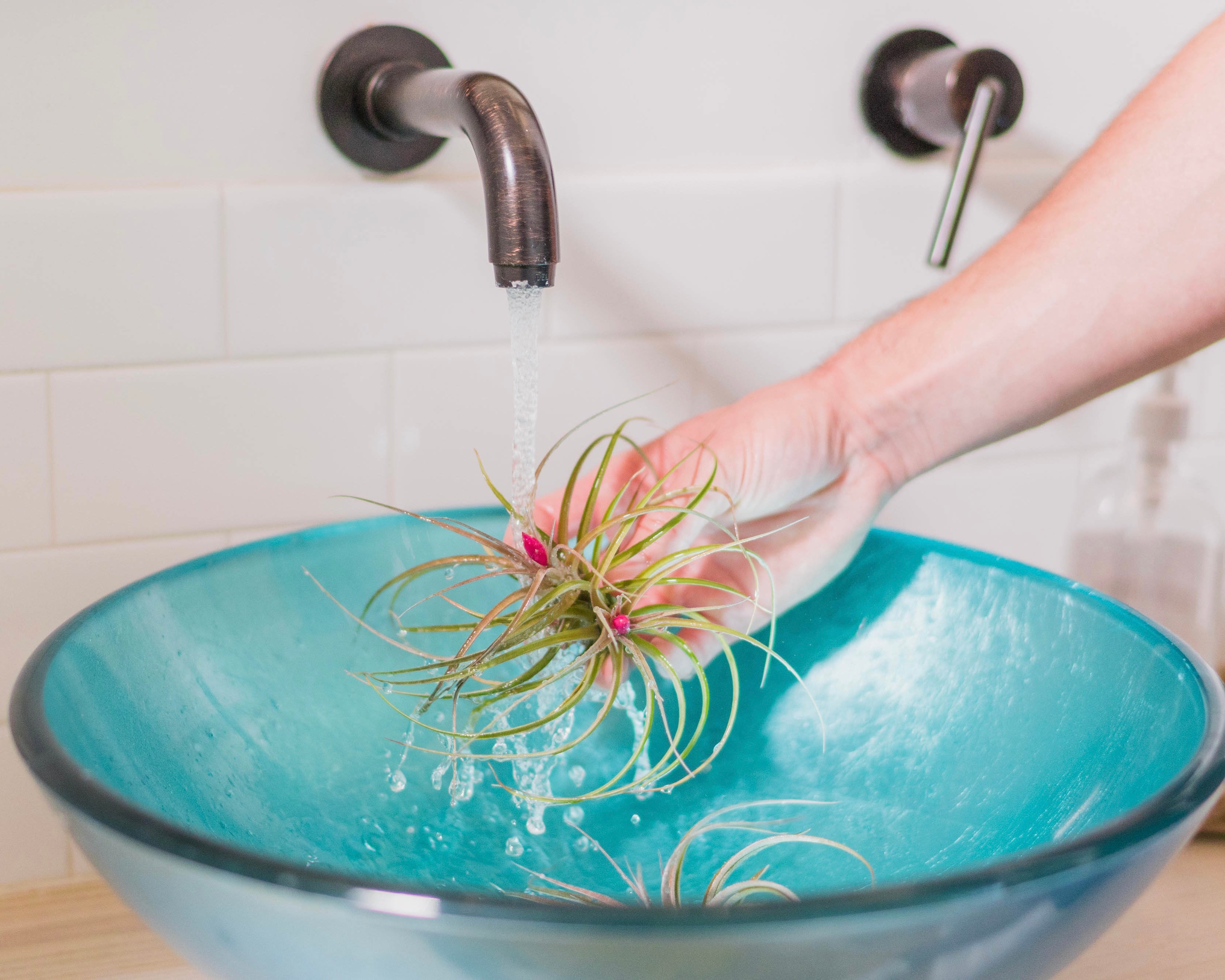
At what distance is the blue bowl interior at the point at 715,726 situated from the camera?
1.97ft

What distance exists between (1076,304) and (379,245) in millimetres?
460

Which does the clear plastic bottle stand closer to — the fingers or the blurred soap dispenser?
the blurred soap dispenser

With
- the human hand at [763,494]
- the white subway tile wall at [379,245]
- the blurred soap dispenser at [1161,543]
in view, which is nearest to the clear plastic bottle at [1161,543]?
the blurred soap dispenser at [1161,543]

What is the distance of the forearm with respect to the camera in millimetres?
657

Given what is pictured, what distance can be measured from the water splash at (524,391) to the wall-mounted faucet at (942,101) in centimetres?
37

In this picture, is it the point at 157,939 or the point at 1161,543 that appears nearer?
the point at 157,939

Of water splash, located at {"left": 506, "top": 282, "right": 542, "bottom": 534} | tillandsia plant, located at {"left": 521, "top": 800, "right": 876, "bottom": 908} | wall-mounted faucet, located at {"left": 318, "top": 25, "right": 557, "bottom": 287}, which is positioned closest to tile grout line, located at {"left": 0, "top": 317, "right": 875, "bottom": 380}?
wall-mounted faucet, located at {"left": 318, "top": 25, "right": 557, "bottom": 287}

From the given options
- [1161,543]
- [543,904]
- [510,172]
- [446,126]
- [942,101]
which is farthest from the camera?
[1161,543]

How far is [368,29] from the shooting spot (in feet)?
2.64

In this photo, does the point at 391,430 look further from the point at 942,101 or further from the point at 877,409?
the point at 942,101

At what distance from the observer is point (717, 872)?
2.12 ft

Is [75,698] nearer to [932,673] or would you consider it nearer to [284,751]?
[284,751]

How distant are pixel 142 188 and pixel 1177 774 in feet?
2.23

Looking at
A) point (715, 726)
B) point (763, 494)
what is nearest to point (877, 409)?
point (763, 494)
